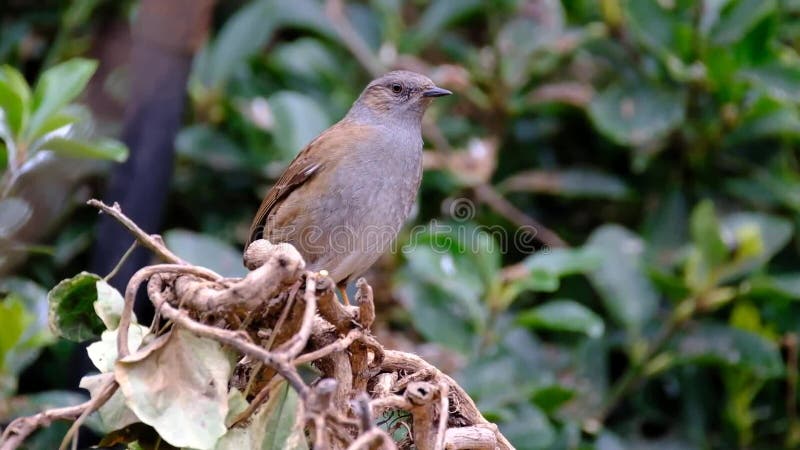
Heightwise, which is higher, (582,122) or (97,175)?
(582,122)

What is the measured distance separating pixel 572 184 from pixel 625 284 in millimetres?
696

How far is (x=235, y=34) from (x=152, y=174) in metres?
1.11

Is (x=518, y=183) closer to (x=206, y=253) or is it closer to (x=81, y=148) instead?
(x=206, y=253)

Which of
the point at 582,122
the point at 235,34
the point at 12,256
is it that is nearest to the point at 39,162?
the point at 12,256

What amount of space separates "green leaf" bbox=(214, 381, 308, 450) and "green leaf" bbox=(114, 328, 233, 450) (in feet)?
0.29

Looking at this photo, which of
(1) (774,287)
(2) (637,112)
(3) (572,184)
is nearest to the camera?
(1) (774,287)

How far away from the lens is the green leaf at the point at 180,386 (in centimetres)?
177

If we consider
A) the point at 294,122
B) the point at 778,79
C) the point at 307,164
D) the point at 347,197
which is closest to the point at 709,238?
the point at 778,79

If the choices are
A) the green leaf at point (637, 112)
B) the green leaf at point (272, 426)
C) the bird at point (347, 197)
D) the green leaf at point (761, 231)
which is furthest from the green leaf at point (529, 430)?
the green leaf at point (272, 426)

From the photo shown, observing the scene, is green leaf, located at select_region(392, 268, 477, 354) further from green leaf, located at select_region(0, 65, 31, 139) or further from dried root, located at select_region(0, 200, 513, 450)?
dried root, located at select_region(0, 200, 513, 450)

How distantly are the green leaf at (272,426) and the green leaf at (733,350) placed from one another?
9.66 ft

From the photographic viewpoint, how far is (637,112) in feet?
16.2

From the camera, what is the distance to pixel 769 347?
Result: 444 cm

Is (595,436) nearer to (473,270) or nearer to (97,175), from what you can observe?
(473,270)
